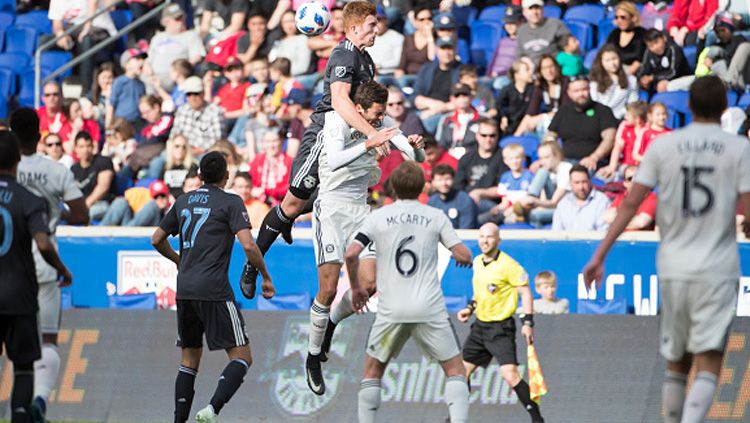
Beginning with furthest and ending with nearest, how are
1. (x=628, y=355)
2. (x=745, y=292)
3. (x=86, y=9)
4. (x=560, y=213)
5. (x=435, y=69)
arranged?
(x=86, y=9), (x=435, y=69), (x=560, y=213), (x=745, y=292), (x=628, y=355)

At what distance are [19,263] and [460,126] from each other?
398 inches

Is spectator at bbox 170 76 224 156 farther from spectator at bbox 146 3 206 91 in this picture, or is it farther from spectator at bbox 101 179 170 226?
spectator at bbox 146 3 206 91

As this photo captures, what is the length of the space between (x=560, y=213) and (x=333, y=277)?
17.7 ft

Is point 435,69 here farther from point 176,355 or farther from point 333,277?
point 333,277

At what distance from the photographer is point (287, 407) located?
46.8 feet

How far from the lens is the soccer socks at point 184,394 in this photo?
11750 mm

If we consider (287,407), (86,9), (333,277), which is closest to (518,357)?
(287,407)

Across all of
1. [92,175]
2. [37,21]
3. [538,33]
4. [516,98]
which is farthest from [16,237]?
[37,21]

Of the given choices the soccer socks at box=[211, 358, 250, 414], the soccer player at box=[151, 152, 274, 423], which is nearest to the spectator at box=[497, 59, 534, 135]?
the soccer player at box=[151, 152, 274, 423]

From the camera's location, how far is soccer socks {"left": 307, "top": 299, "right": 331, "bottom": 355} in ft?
39.2

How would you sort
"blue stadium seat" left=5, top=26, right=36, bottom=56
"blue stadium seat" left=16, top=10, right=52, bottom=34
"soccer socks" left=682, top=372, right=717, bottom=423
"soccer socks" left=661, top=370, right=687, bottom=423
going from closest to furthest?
"soccer socks" left=682, top=372, right=717, bottom=423 < "soccer socks" left=661, top=370, right=687, bottom=423 < "blue stadium seat" left=5, top=26, right=36, bottom=56 < "blue stadium seat" left=16, top=10, right=52, bottom=34

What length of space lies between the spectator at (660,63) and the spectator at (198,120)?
570 centimetres

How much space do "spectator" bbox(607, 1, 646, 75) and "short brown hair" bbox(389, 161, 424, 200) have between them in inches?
362

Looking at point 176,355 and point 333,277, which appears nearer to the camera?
point 333,277
